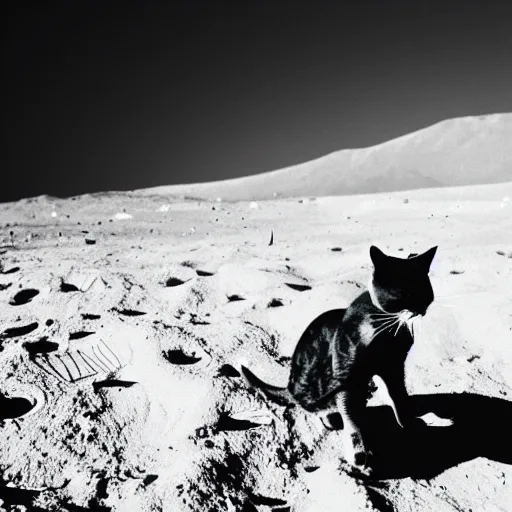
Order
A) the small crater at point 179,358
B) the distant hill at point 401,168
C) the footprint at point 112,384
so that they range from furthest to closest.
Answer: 1. the distant hill at point 401,168
2. the small crater at point 179,358
3. the footprint at point 112,384

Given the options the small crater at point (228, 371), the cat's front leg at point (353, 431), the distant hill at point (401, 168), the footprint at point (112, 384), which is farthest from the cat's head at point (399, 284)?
the distant hill at point (401, 168)

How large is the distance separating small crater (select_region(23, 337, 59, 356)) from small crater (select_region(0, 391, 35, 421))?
0.36 meters

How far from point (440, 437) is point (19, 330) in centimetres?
223

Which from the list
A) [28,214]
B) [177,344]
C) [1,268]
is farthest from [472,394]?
[28,214]

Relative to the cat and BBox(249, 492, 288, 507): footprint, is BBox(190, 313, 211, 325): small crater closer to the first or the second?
the cat

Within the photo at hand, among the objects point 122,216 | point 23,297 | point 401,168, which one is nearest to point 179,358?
point 23,297

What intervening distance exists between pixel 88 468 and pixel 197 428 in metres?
0.40

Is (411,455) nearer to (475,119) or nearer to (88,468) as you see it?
(88,468)

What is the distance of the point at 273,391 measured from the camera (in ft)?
5.23

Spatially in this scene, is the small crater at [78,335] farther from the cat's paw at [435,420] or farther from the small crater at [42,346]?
the cat's paw at [435,420]

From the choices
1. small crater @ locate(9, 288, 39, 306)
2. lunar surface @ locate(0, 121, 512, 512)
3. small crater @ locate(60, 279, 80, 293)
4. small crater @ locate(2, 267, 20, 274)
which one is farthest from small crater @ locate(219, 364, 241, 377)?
small crater @ locate(2, 267, 20, 274)

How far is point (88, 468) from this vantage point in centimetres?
136

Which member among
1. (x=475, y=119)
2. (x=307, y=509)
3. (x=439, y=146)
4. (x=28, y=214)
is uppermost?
(x=475, y=119)

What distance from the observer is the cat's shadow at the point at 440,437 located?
1376 millimetres
